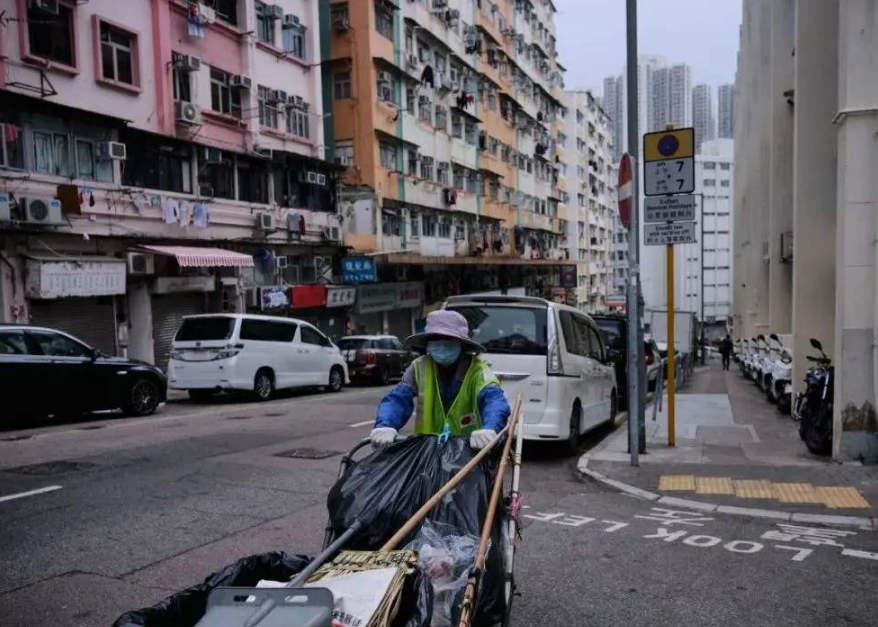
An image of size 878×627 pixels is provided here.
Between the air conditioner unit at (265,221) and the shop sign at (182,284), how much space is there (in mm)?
2488

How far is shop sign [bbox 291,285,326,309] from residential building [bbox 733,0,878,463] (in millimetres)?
14924

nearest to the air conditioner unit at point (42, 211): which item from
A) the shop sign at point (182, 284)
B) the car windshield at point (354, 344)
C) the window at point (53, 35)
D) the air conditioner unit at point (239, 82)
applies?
the window at point (53, 35)

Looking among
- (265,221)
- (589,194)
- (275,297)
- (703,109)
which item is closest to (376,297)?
(275,297)

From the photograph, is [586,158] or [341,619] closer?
[341,619]

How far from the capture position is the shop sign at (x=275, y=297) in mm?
25016

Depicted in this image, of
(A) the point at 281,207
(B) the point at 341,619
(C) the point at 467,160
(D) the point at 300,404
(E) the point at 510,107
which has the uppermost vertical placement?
(E) the point at 510,107

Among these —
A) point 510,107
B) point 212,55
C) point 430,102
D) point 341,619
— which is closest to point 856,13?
point 341,619

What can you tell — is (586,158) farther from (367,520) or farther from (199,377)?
(367,520)

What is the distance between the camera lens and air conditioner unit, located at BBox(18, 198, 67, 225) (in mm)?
16734

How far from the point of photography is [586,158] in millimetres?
76688

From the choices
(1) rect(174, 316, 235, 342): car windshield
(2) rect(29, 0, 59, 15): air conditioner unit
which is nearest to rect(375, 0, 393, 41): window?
(2) rect(29, 0, 59, 15): air conditioner unit

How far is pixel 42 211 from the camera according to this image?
17.0m

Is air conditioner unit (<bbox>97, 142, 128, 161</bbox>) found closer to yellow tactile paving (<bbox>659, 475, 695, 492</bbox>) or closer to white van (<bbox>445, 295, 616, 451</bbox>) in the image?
white van (<bbox>445, 295, 616, 451</bbox>)

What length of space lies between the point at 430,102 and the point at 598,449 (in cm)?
3001
